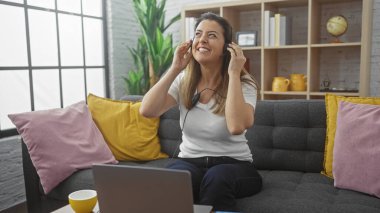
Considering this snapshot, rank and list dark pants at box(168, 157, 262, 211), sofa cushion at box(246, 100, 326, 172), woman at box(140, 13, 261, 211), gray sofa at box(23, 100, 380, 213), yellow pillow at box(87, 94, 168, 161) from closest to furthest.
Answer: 1. dark pants at box(168, 157, 262, 211)
2. woman at box(140, 13, 261, 211)
3. gray sofa at box(23, 100, 380, 213)
4. sofa cushion at box(246, 100, 326, 172)
5. yellow pillow at box(87, 94, 168, 161)

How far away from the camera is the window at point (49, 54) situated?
2.79m

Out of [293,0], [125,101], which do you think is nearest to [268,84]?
[293,0]

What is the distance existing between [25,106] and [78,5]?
1166mm

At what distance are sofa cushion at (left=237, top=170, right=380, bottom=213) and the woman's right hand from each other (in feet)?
2.25

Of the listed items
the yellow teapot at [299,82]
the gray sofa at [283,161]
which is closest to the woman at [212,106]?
the gray sofa at [283,161]

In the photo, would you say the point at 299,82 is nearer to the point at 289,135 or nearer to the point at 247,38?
the point at 247,38

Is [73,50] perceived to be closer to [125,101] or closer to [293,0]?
[125,101]

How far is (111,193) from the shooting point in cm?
98

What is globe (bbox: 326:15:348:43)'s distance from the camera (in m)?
3.13

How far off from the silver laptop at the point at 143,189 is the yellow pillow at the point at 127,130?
1.20 m

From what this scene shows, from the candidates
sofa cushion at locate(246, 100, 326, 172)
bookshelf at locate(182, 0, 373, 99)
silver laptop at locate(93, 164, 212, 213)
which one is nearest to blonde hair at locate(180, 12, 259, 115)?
sofa cushion at locate(246, 100, 326, 172)

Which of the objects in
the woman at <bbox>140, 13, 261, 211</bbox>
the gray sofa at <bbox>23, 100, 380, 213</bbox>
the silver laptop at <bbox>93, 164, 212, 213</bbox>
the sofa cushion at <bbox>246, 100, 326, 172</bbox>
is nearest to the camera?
the silver laptop at <bbox>93, 164, 212, 213</bbox>

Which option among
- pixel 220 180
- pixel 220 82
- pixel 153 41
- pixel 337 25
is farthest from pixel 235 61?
pixel 153 41

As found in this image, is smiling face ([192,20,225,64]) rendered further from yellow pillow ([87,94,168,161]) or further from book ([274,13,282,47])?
book ([274,13,282,47])
